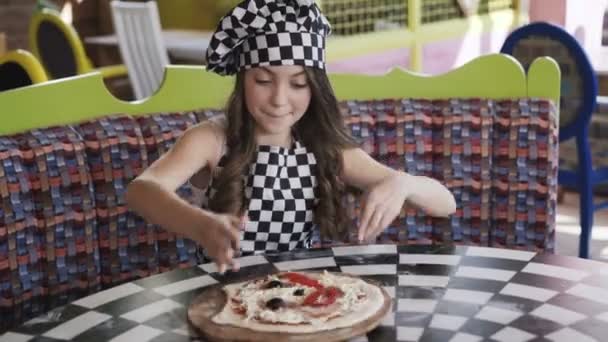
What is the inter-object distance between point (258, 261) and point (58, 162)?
0.68m

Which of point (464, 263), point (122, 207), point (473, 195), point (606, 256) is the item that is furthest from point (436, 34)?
point (464, 263)

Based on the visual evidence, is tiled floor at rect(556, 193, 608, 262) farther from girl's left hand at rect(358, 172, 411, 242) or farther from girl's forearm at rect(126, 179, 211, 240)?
girl's forearm at rect(126, 179, 211, 240)

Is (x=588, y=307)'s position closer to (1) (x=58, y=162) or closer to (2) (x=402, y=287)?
(2) (x=402, y=287)

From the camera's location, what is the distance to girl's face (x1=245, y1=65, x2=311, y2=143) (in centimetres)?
180

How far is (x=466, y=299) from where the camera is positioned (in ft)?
4.88

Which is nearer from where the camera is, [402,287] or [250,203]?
[402,287]

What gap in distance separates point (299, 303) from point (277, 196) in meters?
0.55

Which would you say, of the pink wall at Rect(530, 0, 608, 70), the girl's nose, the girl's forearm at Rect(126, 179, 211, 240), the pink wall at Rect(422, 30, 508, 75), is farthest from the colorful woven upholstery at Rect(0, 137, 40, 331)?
the pink wall at Rect(530, 0, 608, 70)

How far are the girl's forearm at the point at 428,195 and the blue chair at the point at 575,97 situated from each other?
1679mm

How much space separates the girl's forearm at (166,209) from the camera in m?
1.60

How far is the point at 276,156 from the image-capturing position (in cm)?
195

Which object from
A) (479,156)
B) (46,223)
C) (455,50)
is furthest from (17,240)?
(455,50)

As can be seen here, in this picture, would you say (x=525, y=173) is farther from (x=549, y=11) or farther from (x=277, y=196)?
(x=549, y=11)

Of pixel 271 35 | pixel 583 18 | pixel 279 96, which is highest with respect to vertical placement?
pixel 271 35
